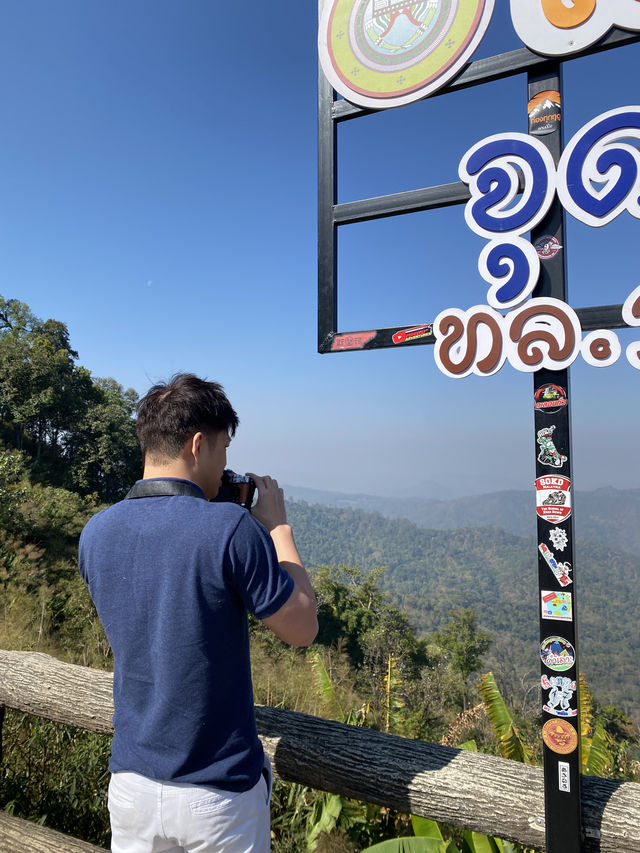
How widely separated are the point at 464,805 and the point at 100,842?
1859mm

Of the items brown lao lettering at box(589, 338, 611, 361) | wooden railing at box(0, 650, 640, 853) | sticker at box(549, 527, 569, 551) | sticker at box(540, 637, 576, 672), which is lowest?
wooden railing at box(0, 650, 640, 853)

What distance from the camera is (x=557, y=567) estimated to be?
1574 mm

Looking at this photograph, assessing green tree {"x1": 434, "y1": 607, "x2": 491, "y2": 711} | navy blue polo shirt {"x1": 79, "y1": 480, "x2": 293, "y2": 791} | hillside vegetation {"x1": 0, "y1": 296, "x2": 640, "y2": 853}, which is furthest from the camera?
green tree {"x1": 434, "y1": 607, "x2": 491, "y2": 711}

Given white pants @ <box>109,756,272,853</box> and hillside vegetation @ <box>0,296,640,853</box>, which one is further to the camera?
hillside vegetation @ <box>0,296,640,853</box>

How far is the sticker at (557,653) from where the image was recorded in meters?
A: 1.56

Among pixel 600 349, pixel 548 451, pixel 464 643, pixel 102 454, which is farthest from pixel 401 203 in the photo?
pixel 464 643

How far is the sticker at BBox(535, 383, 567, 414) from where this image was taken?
162cm

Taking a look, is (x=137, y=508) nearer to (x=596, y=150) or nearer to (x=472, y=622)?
(x=596, y=150)

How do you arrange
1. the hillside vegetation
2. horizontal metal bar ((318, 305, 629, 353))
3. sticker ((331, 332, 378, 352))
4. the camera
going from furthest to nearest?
the hillside vegetation
sticker ((331, 332, 378, 352))
horizontal metal bar ((318, 305, 629, 353))
the camera

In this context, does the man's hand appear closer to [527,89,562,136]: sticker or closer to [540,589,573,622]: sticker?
[540,589,573,622]: sticker

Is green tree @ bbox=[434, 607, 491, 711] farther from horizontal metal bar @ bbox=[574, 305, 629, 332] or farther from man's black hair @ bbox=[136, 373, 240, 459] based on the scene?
man's black hair @ bbox=[136, 373, 240, 459]

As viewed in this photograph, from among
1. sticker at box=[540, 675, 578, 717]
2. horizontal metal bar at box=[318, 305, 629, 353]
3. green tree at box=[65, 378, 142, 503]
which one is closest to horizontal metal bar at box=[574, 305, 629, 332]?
horizontal metal bar at box=[318, 305, 629, 353]

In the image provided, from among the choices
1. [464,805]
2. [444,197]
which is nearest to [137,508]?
[464,805]

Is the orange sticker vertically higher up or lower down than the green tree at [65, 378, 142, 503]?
higher up
